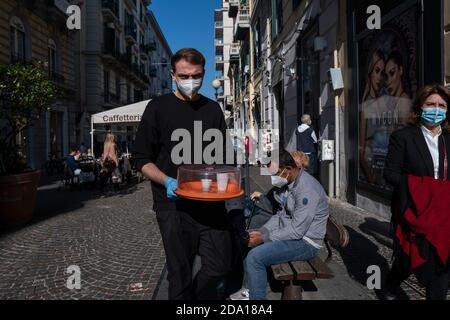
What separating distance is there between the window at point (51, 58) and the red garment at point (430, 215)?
1973 cm

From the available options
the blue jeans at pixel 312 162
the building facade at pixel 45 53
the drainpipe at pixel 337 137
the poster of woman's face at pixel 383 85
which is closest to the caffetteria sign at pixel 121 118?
the building facade at pixel 45 53

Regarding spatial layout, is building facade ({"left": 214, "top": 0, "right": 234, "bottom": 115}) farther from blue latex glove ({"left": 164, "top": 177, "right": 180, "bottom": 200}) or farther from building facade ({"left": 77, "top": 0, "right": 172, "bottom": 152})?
blue latex glove ({"left": 164, "top": 177, "right": 180, "bottom": 200})

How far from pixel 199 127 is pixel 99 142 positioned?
2667cm

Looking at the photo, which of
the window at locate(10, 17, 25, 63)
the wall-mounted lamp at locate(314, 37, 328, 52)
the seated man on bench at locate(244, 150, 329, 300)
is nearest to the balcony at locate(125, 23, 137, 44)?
the window at locate(10, 17, 25, 63)

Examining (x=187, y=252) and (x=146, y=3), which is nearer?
(x=187, y=252)

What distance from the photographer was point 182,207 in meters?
2.29

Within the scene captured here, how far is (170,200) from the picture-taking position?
2.28 m

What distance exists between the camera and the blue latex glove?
7.03ft

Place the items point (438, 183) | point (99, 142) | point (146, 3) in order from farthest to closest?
1. point (146, 3)
2. point (99, 142)
3. point (438, 183)

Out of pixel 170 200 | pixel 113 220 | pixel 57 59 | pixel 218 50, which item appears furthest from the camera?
pixel 218 50

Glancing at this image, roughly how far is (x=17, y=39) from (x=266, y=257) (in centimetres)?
1704

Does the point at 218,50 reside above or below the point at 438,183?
above
